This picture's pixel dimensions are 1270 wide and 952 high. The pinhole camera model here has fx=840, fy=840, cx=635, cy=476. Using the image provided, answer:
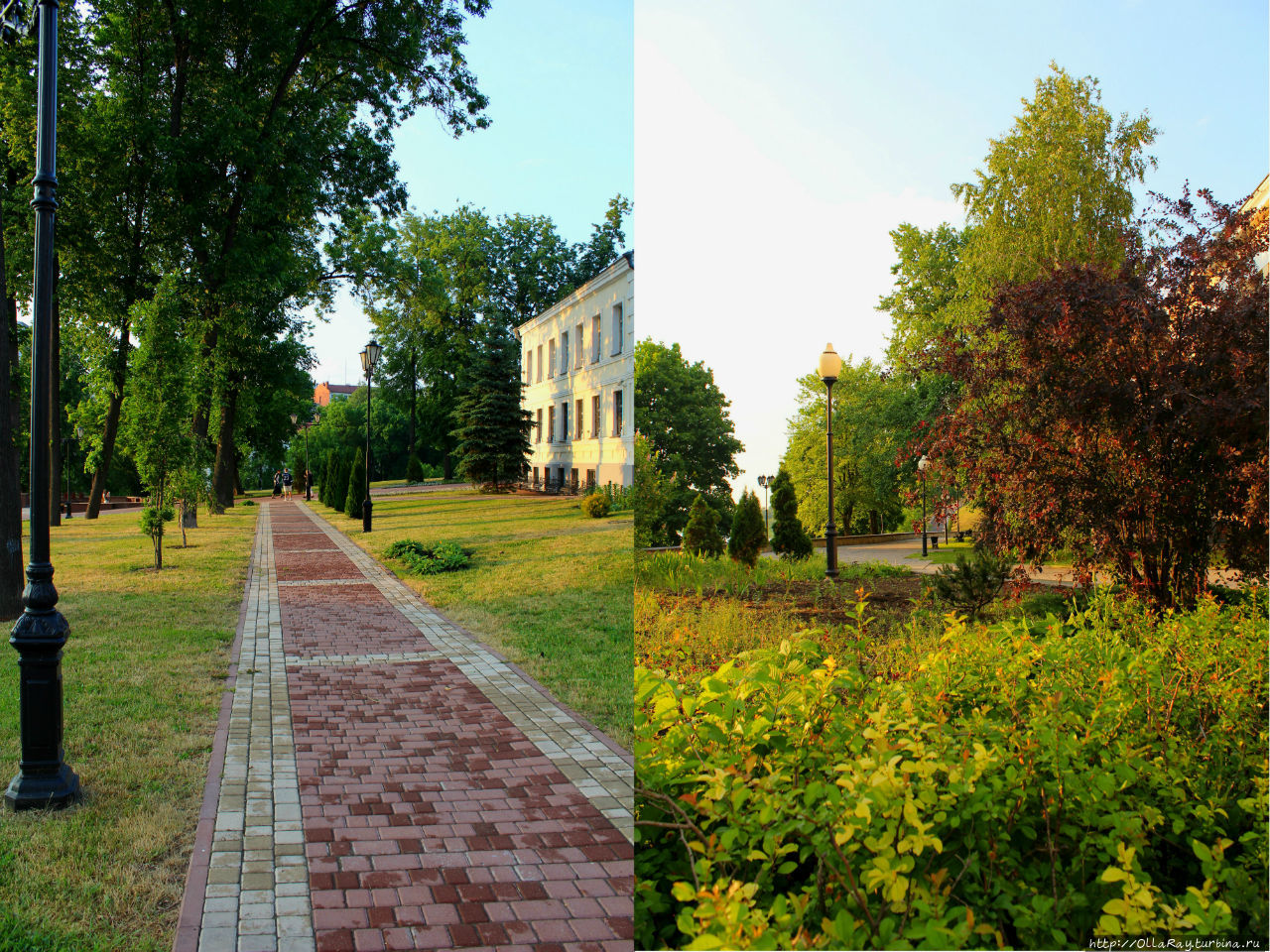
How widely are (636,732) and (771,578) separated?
694 cm

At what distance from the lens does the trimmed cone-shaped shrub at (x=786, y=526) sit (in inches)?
476

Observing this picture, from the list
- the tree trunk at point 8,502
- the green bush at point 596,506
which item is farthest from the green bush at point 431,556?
the tree trunk at point 8,502

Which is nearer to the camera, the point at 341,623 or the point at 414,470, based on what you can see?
the point at 341,623

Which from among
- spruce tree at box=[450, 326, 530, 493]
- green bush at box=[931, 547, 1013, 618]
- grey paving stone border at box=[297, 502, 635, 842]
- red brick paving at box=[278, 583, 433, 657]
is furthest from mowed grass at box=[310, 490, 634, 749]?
spruce tree at box=[450, 326, 530, 493]

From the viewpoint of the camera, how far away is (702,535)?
9.78 metres

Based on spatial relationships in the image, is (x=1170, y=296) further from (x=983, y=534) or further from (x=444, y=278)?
(x=444, y=278)

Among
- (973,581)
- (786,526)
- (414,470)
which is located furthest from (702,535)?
(414,470)

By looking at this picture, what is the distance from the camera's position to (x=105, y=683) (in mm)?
6191

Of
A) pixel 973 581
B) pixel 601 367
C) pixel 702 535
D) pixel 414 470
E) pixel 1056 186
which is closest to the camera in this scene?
pixel 601 367

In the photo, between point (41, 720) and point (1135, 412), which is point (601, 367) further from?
point (41, 720)

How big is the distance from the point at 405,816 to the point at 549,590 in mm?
6933

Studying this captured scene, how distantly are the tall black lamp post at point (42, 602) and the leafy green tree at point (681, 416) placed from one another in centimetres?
300

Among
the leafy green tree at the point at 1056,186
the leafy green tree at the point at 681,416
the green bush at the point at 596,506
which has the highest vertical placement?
the leafy green tree at the point at 1056,186

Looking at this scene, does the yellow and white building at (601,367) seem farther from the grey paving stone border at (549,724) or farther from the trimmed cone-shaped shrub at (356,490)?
the trimmed cone-shaped shrub at (356,490)
